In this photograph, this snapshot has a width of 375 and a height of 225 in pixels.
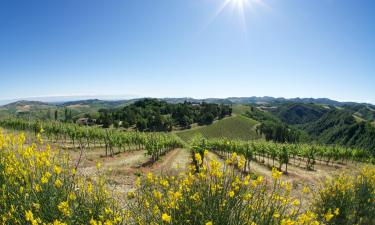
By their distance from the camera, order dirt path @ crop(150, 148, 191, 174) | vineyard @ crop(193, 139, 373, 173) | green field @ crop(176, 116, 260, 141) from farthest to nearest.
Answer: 1. green field @ crop(176, 116, 260, 141)
2. vineyard @ crop(193, 139, 373, 173)
3. dirt path @ crop(150, 148, 191, 174)

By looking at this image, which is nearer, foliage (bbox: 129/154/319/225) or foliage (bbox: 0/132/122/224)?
foliage (bbox: 129/154/319/225)

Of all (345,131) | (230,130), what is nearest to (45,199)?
(230,130)

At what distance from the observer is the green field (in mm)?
82750

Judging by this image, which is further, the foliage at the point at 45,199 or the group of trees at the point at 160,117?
the group of trees at the point at 160,117

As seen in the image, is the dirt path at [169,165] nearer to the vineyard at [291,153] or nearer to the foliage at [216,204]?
the vineyard at [291,153]

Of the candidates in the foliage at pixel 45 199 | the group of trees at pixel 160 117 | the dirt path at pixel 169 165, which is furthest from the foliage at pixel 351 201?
the group of trees at pixel 160 117

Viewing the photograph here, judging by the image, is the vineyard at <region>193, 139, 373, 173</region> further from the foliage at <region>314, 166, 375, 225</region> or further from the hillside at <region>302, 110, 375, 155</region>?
the hillside at <region>302, 110, 375, 155</region>

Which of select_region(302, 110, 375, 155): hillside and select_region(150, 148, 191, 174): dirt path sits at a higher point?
select_region(150, 148, 191, 174): dirt path

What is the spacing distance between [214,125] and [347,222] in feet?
283

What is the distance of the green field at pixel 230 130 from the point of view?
8275 cm

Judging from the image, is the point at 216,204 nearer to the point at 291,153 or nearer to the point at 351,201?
the point at 351,201

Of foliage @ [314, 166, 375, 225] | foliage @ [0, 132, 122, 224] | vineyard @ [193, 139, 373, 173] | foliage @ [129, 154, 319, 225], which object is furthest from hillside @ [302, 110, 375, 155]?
foliage @ [0, 132, 122, 224]

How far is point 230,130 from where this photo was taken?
9038 cm

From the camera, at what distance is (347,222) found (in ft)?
20.9
